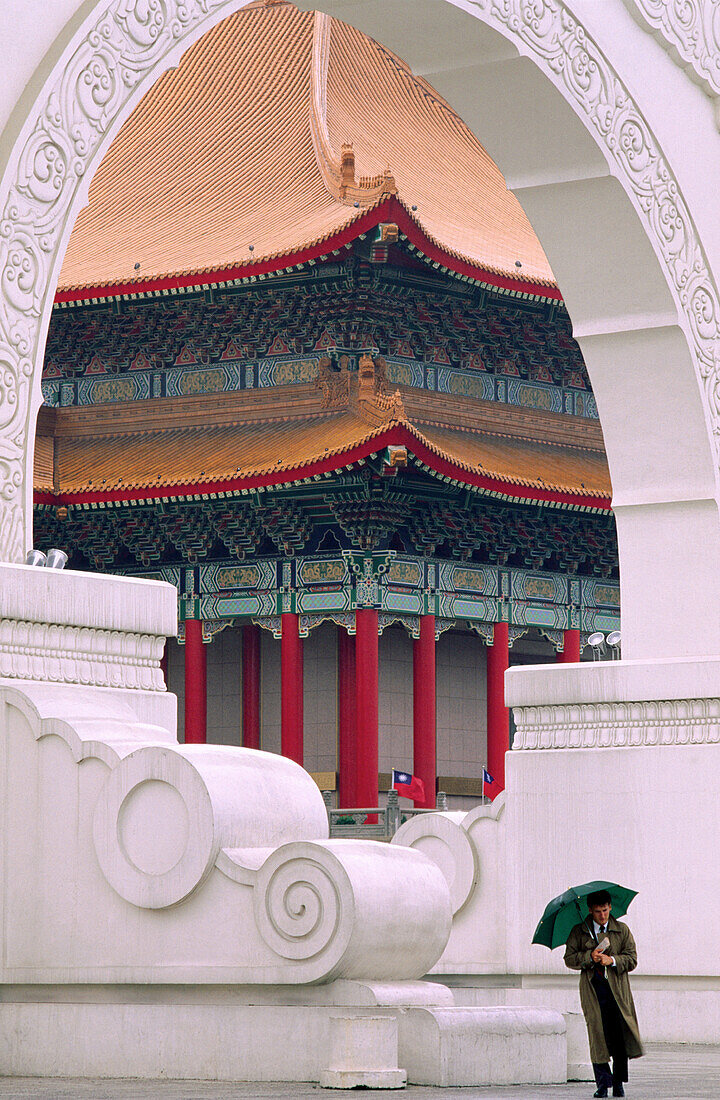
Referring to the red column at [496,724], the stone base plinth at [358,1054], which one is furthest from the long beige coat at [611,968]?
the red column at [496,724]

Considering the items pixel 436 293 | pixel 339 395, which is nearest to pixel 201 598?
pixel 339 395

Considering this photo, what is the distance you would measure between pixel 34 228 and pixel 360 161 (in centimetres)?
1857

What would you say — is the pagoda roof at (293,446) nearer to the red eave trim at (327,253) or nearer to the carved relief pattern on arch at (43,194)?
the red eave trim at (327,253)

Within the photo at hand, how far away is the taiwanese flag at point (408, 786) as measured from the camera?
22.6 meters

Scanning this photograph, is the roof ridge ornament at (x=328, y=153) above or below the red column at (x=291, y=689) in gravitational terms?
above

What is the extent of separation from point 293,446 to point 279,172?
391 centimetres

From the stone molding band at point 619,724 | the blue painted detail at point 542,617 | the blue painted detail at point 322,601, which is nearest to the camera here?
the stone molding band at point 619,724

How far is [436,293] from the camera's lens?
24797mm

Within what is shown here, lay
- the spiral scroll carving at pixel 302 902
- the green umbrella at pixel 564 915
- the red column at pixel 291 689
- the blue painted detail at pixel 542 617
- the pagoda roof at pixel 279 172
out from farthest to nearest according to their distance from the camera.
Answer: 1. the blue painted detail at pixel 542 617
2. the pagoda roof at pixel 279 172
3. the red column at pixel 291 689
4. the green umbrella at pixel 564 915
5. the spiral scroll carving at pixel 302 902

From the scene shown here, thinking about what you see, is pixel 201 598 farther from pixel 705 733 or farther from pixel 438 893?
pixel 438 893

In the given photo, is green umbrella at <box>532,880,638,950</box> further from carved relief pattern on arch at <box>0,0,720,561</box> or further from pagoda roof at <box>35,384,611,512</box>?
pagoda roof at <box>35,384,611,512</box>

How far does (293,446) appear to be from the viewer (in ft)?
77.7

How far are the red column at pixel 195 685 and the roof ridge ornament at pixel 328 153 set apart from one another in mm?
5457

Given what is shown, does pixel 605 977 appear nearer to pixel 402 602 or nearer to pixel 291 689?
pixel 291 689
